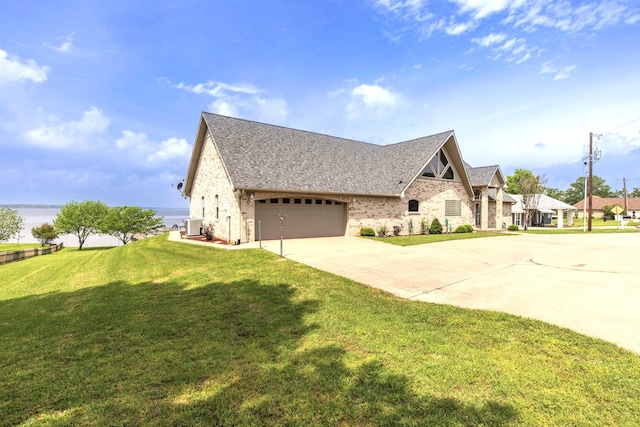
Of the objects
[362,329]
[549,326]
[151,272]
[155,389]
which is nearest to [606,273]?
[549,326]

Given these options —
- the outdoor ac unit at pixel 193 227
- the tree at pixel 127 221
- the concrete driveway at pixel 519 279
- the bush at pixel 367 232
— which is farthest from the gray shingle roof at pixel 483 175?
the tree at pixel 127 221

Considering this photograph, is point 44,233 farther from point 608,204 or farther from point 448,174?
point 608,204

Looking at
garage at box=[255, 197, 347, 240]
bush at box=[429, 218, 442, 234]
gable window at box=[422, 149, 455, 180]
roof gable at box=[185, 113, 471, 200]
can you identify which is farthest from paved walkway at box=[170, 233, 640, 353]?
gable window at box=[422, 149, 455, 180]

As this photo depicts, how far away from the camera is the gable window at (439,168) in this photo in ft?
74.9

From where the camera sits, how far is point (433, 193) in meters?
23.0

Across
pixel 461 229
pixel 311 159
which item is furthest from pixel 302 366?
pixel 461 229

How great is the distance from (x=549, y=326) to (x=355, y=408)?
3.92m

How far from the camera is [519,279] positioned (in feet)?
26.5

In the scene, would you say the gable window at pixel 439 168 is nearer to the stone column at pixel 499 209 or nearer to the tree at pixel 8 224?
the stone column at pixel 499 209

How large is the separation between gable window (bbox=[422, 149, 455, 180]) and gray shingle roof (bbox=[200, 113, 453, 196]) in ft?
3.95

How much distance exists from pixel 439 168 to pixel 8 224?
152ft

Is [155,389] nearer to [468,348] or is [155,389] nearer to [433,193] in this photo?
[468,348]

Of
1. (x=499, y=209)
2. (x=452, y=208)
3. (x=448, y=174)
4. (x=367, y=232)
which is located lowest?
(x=367, y=232)

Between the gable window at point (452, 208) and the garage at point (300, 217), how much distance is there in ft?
31.9
